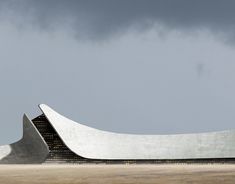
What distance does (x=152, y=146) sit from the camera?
5753cm

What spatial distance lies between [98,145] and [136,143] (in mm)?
5064

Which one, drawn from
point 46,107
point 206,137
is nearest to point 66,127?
point 46,107

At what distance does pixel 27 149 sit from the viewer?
54.3 metres

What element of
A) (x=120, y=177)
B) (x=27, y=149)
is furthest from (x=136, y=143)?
(x=120, y=177)

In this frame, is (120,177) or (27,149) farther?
(27,149)

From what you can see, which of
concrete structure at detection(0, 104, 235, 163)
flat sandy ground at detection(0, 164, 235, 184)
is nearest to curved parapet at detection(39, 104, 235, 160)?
concrete structure at detection(0, 104, 235, 163)

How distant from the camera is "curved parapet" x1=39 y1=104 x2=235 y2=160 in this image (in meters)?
54.8

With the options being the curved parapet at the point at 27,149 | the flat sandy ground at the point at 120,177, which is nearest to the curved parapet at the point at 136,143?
the curved parapet at the point at 27,149

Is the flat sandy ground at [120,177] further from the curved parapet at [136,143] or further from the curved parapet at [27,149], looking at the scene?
the curved parapet at [136,143]

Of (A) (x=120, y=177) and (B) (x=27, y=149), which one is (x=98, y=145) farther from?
(A) (x=120, y=177)

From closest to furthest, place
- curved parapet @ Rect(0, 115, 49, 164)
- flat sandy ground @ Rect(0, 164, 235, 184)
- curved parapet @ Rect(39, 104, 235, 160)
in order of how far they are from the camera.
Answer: flat sandy ground @ Rect(0, 164, 235, 184) < curved parapet @ Rect(0, 115, 49, 164) < curved parapet @ Rect(39, 104, 235, 160)

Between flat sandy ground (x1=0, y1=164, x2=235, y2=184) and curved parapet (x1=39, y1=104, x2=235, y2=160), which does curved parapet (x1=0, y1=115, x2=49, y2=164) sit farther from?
flat sandy ground (x1=0, y1=164, x2=235, y2=184)

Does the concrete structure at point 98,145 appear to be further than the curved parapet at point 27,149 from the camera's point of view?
Yes

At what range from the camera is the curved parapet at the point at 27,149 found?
52781mm
